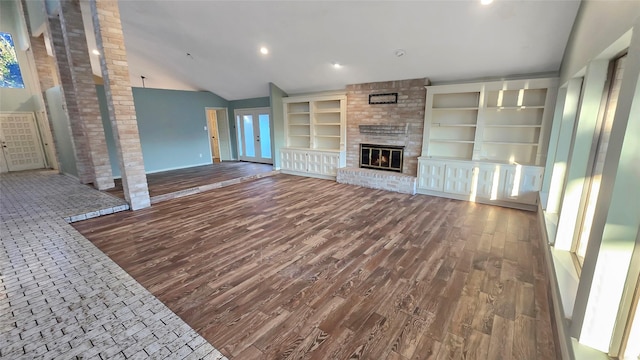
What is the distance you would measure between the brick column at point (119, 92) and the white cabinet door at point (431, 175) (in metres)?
5.38

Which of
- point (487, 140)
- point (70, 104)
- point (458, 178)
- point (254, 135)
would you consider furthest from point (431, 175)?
point (70, 104)

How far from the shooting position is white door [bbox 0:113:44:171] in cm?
782

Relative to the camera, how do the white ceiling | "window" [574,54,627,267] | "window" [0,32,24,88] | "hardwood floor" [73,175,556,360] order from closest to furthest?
"hardwood floor" [73,175,556,360], "window" [574,54,627,267], the white ceiling, "window" [0,32,24,88]

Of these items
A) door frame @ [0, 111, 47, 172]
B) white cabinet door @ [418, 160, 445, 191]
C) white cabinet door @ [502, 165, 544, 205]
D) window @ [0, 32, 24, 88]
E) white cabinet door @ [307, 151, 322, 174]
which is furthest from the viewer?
door frame @ [0, 111, 47, 172]

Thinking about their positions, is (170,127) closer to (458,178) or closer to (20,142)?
(20,142)

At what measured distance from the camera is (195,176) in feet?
23.9

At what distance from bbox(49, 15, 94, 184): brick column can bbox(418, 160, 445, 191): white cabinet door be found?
24.1 ft

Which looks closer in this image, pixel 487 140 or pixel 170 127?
pixel 487 140

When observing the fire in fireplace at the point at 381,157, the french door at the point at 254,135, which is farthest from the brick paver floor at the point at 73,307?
the french door at the point at 254,135

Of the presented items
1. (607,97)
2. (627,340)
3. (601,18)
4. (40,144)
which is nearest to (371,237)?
(627,340)

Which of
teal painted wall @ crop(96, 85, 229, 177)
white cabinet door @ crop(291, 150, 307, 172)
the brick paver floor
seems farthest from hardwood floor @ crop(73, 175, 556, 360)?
teal painted wall @ crop(96, 85, 229, 177)

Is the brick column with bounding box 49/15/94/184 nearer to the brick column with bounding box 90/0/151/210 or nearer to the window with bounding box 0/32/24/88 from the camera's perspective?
the brick column with bounding box 90/0/151/210

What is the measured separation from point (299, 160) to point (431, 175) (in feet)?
12.0

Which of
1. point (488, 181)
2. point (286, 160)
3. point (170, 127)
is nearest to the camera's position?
point (488, 181)
